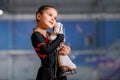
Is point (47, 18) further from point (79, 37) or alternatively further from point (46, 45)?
point (79, 37)

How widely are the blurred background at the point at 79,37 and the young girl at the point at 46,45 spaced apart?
141 inches

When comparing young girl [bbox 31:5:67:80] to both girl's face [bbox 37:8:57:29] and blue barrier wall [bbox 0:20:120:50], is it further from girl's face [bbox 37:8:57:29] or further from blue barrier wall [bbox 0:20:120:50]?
blue barrier wall [bbox 0:20:120:50]

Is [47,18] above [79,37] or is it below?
above

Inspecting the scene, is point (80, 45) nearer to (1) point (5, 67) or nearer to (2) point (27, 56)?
(2) point (27, 56)

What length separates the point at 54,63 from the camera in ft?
3.98

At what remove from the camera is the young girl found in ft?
3.92

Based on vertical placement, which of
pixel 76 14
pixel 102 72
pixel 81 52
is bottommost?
pixel 102 72

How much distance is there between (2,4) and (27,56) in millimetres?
795

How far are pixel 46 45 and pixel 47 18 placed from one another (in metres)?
0.10

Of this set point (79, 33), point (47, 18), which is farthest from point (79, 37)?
point (47, 18)

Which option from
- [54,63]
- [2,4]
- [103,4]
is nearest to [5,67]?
[2,4]

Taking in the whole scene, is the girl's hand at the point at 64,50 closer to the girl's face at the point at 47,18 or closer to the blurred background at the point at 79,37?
the girl's face at the point at 47,18

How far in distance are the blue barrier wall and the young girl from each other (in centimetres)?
355

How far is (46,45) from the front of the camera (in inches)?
47.2
